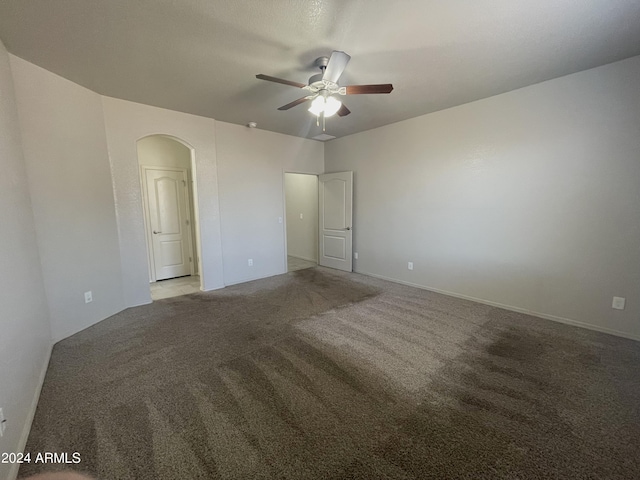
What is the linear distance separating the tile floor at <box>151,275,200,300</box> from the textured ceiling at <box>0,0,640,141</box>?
2.88m

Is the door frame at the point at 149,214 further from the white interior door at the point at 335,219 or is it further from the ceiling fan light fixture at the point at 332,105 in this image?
the ceiling fan light fixture at the point at 332,105

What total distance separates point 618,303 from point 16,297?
537cm

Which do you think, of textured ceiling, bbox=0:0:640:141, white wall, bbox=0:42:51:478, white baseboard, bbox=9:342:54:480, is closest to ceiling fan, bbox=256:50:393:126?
textured ceiling, bbox=0:0:640:141

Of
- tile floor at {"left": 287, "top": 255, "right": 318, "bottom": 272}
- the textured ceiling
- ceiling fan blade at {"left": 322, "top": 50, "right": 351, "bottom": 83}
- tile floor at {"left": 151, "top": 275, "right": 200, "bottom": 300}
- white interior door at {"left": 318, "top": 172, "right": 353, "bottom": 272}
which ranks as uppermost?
the textured ceiling

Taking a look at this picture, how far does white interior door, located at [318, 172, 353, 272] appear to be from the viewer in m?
5.41

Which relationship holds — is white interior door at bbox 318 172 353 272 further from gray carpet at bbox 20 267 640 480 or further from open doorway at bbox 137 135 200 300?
open doorway at bbox 137 135 200 300

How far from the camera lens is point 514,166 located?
3.34 metres

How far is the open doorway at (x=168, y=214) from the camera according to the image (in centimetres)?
480

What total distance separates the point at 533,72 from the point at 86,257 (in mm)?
5424

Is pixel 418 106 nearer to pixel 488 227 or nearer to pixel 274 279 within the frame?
pixel 488 227

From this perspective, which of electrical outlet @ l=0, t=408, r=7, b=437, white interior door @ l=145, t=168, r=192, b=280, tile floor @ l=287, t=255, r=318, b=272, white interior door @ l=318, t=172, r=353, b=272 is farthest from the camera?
tile floor @ l=287, t=255, r=318, b=272

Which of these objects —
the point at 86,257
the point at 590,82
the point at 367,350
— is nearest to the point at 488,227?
the point at 590,82

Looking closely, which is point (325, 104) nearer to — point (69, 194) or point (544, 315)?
point (69, 194)

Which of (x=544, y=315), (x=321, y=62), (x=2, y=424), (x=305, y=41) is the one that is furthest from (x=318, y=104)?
(x=544, y=315)
